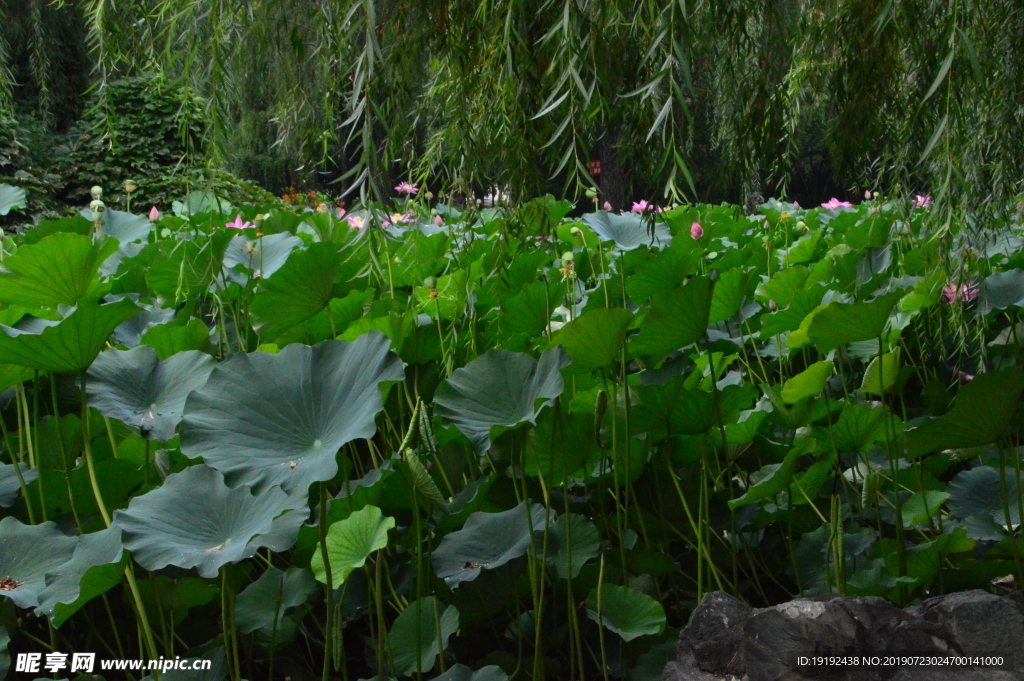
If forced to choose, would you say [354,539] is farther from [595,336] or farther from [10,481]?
[10,481]

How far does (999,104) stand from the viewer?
1209 millimetres

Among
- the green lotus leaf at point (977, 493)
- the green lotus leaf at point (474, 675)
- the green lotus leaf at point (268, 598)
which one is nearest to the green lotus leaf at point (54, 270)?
the green lotus leaf at point (268, 598)

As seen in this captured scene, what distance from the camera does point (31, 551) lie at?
3.28 ft

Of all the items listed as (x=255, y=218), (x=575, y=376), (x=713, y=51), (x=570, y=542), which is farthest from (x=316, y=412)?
(x=255, y=218)

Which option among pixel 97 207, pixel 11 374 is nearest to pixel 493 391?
pixel 11 374

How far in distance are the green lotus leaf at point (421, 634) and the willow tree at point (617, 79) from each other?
21.1 inches

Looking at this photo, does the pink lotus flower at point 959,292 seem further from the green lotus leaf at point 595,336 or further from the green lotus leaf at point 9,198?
the green lotus leaf at point 9,198

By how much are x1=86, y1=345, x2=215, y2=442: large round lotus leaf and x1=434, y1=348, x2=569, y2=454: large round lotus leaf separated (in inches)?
13.5

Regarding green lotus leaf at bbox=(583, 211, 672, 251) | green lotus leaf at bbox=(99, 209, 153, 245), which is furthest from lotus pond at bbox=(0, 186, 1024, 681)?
green lotus leaf at bbox=(99, 209, 153, 245)

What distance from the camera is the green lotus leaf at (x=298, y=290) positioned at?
1283 millimetres

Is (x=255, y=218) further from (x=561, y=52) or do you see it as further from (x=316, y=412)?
(x=561, y=52)

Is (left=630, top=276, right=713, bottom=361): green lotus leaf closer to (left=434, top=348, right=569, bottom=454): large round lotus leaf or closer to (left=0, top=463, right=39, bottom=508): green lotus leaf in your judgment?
(left=434, top=348, right=569, bottom=454): large round lotus leaf

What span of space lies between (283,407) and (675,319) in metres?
0.52

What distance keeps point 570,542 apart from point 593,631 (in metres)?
0.21
